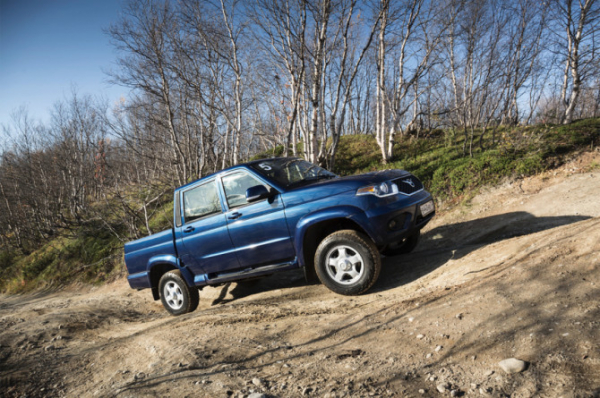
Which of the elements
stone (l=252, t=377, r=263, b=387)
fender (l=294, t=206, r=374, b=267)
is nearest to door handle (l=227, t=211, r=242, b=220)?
fender (l=294, t=206, r=374, b=267)

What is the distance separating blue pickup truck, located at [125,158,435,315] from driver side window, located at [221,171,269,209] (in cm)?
1

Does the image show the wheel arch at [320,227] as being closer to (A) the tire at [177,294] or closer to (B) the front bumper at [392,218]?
(B) the front bumper at [392,218]

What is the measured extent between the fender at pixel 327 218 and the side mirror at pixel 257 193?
58 centimetres

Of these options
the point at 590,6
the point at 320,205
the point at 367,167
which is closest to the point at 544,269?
the point at 320,205

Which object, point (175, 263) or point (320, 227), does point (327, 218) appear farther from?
point (175, 263)

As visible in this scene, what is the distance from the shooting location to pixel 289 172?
4.89 m

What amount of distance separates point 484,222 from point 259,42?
930 centimetres

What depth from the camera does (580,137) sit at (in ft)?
27.5

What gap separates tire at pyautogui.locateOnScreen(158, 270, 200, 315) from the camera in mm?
5492

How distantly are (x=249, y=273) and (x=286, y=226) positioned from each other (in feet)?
3.24

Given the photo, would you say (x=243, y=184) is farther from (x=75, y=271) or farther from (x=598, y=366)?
Answer: (x=75, y=271)

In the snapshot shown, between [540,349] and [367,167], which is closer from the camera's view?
[540,349]

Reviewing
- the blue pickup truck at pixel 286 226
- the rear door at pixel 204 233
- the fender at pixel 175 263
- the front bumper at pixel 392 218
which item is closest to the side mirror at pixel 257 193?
the blue pickup truck at pixel 286 226

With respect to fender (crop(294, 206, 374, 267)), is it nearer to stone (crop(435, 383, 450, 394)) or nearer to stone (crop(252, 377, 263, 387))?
stone (crop(252, 377, 263, 387))
